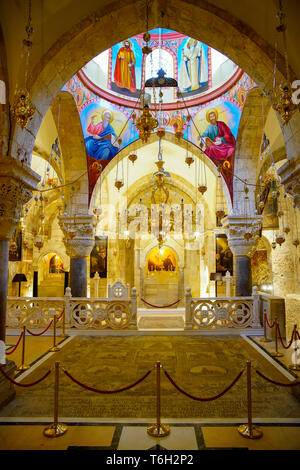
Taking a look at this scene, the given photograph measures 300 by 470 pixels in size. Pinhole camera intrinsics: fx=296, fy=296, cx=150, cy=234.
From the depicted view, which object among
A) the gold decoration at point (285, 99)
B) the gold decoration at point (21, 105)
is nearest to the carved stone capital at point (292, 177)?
the gold decoration at point (285, 99)

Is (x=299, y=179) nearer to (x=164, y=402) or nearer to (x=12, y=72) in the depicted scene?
(x=164, y=402)

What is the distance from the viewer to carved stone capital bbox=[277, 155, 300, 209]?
4215 mm

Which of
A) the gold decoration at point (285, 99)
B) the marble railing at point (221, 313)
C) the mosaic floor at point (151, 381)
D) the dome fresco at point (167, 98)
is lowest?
the mosaic floor at point (151, 381)

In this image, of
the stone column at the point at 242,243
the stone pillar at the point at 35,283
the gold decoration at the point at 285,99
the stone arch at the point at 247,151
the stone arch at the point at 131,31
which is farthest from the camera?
Answer: the stone pillar at the point at 35,283

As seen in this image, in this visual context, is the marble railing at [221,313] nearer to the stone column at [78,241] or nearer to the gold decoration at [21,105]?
the stone column at [78,241]

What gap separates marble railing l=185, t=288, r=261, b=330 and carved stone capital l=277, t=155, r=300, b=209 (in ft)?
14.1

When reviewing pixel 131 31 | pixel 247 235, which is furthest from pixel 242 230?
pixel 131 31

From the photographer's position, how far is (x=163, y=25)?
206 inches

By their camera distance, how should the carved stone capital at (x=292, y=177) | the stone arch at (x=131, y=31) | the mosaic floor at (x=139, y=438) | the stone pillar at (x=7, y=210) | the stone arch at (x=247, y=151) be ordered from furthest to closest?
the stone arch at (x=247, y=151) → the stone arch at (x=131, y=31) → the carved stone capital at (x=292, y=177) → the stone pillar at (x=7, y=210) → the mosaic floor at (x=139, y=438)

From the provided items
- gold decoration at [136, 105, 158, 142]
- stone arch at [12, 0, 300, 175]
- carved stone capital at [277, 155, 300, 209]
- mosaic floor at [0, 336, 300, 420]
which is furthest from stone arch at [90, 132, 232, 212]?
gold decoration at [136, 105, 158, 142]

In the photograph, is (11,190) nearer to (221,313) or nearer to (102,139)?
(221,313)

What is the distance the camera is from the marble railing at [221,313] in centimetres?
803

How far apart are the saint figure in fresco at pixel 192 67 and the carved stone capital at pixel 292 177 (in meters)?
7.36

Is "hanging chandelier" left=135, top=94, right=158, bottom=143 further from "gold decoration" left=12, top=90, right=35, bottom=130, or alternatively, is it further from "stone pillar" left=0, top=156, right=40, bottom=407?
"stone pillar" left=0, top=156, right=40, bottom=407
